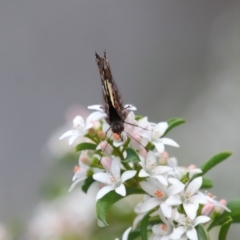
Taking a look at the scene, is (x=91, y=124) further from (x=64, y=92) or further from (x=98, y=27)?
(x=98, y=27)

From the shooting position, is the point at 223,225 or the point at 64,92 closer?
the point at 223,225

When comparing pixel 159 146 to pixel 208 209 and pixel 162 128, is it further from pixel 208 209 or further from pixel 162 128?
pixel 208 209

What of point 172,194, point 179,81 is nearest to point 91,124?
point 172,194

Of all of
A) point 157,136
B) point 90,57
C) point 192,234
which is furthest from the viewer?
point 90,57

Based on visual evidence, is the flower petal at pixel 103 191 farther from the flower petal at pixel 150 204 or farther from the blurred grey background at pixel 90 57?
the blurred grey background at pixel 90 57

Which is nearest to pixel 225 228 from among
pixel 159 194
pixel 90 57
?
pixel 159 194

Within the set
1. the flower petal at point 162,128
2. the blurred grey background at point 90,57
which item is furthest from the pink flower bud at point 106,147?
the blurred grey background at point 90,57
